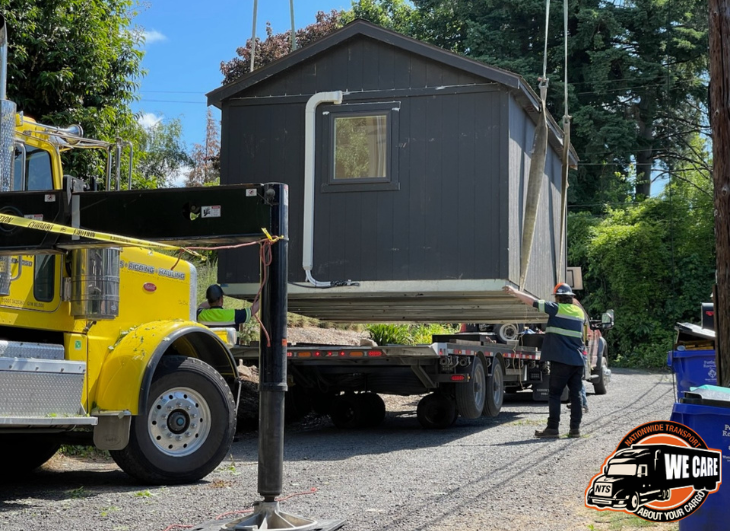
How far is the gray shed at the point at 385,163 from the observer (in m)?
11.2

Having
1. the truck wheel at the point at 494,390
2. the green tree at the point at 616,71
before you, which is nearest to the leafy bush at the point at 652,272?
the green tree at the point at 616,71

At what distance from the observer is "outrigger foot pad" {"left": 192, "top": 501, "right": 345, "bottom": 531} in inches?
225

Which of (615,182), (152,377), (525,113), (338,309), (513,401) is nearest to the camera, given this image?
(152,377)

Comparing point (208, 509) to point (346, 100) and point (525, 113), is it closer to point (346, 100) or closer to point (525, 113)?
point (346, 100)

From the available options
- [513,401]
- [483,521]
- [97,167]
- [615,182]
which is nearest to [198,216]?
[483,521]

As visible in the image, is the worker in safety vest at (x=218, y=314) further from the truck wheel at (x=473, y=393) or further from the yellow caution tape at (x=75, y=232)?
the yellow caution tape at (x=75, y=232)

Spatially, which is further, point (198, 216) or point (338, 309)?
point (338, 309)

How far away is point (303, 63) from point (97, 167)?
12.3 ft

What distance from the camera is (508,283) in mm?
11211

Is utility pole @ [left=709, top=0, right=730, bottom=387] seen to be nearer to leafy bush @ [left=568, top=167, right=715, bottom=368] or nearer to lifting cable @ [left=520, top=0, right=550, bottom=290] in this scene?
lifting cable @ [left=520, top=0, right=550, bottom=290]

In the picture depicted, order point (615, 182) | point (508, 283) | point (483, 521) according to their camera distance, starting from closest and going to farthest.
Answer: point (483, 521) < point (508, 283) < point (615, 182)

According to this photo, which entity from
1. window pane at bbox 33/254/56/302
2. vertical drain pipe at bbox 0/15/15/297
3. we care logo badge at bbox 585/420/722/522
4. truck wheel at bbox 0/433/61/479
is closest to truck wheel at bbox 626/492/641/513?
we care logo badge at bbox 585/420/722/522

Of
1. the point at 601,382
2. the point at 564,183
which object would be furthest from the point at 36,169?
the point at 601,382

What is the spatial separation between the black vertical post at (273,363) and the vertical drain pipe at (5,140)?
1935mm
